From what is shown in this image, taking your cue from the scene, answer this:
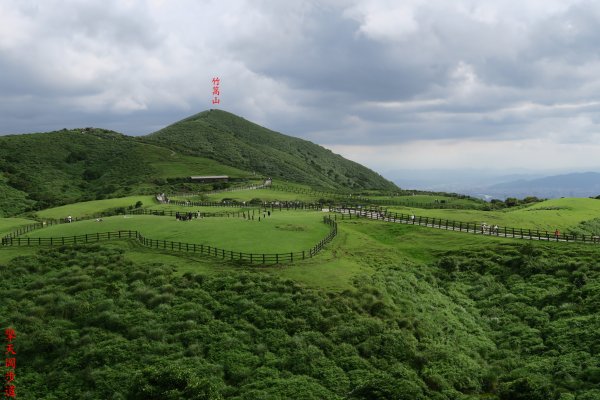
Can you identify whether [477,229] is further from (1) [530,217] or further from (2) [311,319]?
(2) [311,319]

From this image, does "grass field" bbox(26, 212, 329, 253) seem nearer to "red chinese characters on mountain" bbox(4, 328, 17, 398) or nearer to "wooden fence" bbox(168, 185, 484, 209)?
"red chinese characters on mountain" bbox(4, 328, 17, 398)

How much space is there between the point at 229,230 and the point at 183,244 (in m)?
6.89

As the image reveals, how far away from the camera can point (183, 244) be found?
152 feet

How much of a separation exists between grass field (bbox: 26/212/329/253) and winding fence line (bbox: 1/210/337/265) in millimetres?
1267

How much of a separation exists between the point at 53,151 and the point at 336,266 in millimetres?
143463

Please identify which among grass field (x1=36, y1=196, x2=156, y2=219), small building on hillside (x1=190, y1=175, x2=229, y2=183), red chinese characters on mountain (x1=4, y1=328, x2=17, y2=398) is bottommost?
red chinese characters on mountain (x1=4, y1=328, x2=17, y2=398)

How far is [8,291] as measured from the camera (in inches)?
1436

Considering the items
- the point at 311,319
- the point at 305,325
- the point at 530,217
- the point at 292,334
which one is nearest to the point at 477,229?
the point at 530,217

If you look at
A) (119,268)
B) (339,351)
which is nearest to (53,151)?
(119,268)

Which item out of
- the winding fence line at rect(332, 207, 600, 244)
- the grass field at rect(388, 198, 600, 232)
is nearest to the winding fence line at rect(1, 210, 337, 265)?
the winding fence line at rect(332, 207, 600, 244)

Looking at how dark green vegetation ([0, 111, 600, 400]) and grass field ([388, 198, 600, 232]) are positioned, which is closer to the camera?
dark green vegetation ([0, 111, 600, 400])

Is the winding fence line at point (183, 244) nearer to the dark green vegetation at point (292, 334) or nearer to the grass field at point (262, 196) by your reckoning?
the dark green vegetation at point (292, 334)

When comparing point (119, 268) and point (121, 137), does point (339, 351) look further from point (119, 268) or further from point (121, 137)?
point (121, 137)

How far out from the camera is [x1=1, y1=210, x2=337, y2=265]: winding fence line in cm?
4088
